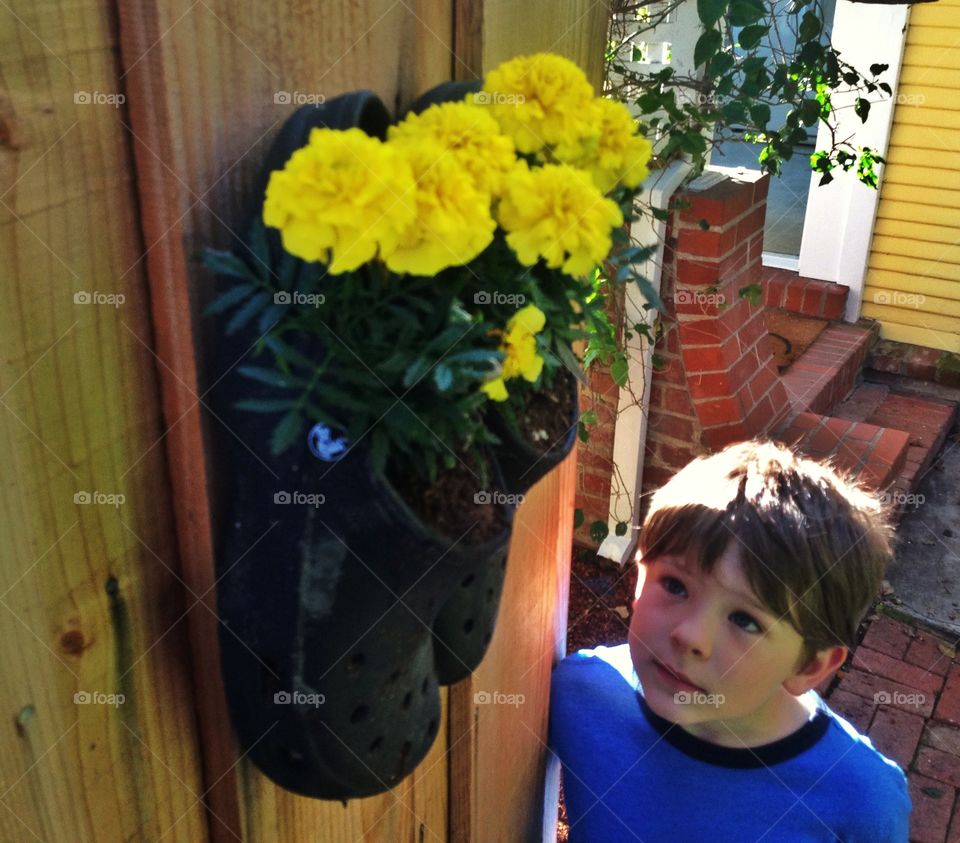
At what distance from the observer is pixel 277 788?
90cm

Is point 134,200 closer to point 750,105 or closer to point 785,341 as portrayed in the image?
point 750,105

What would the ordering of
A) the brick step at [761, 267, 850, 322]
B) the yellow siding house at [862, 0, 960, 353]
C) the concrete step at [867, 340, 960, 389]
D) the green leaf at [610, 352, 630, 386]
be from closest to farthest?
the green leaf at [610, 352, 630, 386]
the yellow siding house at [862, 0, 960, 353]
the concrete step at [867, 340, 960, 389]
the brick step at [761, 267, 850, 322]

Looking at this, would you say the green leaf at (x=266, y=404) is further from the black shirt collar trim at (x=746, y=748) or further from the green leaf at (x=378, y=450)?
the black shirt collar trim at (x=746, y=748)

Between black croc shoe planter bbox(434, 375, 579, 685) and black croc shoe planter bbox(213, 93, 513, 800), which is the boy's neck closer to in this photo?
black croc shoe planter bbox(434, 375, 579, 685)

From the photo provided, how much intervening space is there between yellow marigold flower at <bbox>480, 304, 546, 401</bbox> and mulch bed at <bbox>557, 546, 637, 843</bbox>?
2365 mm

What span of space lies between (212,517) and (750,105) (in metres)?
2.44

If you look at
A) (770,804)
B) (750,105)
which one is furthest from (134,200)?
(750,105)

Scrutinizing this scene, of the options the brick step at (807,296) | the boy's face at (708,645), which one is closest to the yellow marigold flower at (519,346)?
the boy's face at (708,645)

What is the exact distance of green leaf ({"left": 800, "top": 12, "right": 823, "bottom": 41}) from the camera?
9.43 feet

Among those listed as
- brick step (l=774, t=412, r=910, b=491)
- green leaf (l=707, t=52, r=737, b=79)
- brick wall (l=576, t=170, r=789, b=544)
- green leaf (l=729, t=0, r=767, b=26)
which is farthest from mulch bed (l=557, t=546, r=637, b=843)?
green leaf (l=729, t=0, r=767, b=26)

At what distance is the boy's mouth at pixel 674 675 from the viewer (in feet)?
4.74

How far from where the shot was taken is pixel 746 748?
1.61 meters

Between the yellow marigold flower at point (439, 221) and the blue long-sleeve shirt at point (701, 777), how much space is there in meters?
1.17

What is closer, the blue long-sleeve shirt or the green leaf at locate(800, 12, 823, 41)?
the blue long-sleeve shirt
